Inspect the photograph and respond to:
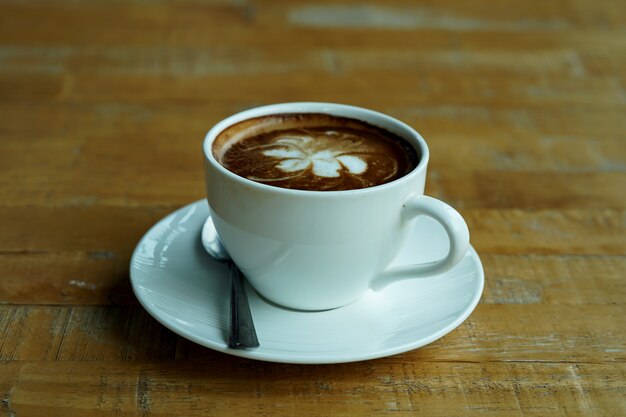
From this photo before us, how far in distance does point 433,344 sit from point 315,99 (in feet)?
2.63

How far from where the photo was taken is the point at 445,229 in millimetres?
742

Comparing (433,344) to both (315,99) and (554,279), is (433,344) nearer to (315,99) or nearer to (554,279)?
(554,279)

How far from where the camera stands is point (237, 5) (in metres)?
1.94

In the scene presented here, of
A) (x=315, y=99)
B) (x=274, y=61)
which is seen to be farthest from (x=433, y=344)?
(x=274, y=61)

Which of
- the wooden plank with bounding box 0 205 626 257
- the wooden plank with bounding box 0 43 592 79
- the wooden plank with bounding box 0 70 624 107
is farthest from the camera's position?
the wooden plank with bounding box 0 43 592 79

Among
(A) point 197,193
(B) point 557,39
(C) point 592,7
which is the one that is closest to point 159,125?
(A) point 197,193

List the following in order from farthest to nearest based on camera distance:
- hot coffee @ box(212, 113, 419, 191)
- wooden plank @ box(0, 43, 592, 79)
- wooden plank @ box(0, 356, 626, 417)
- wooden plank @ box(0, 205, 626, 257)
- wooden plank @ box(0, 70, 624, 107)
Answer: wooden plank @ box(0, 43, 592, 79) < wooden plank @ box(0, 70, 624, 107) < wooden plank @ box(0, 205, 626, 257) < hot coffee @ box(212, 113, 419, 191) < wooden plank @ box(0, 356, 626, 417)

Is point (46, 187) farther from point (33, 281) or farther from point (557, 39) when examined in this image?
point (557, 39)

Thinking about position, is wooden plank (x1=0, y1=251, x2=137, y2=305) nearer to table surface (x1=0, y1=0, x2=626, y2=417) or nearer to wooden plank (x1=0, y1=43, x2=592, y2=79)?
table surface (x1=0, y1=0, x2=626, y2=417)

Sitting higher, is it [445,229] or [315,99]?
[445,229]

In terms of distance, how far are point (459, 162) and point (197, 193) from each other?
45 centimetres

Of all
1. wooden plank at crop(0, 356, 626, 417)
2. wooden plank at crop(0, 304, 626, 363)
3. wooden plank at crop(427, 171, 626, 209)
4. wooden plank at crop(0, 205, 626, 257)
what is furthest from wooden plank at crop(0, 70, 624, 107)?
wooden plank at crop(0, 356, 626, 417)

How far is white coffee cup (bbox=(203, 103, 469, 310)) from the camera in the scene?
0.72 m

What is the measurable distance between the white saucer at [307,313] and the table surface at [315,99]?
4cm
